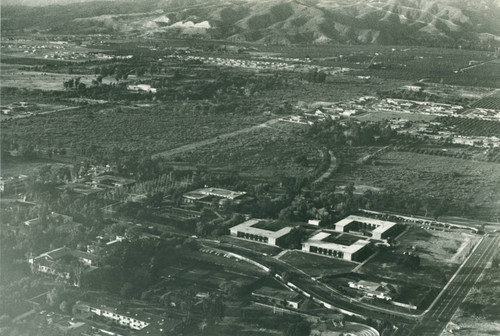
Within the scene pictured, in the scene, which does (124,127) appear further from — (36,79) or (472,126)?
(472,126)

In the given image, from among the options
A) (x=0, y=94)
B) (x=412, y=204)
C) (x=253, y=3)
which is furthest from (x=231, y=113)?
(x=253, y=3)

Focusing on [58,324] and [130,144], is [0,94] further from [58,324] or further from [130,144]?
[58,324]

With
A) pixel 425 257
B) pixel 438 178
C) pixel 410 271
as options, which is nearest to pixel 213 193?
pixel 425 257

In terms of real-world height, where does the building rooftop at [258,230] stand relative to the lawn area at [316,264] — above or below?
above

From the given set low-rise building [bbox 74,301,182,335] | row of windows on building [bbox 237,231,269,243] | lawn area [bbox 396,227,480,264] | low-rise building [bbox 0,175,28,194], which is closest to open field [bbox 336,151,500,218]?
lawn area [bbox 396,227,480,264]

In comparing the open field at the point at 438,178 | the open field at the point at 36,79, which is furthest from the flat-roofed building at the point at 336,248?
the open field at the point at 36,79

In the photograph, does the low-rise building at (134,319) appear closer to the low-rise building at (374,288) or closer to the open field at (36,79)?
the low-rise building at (374,288)
